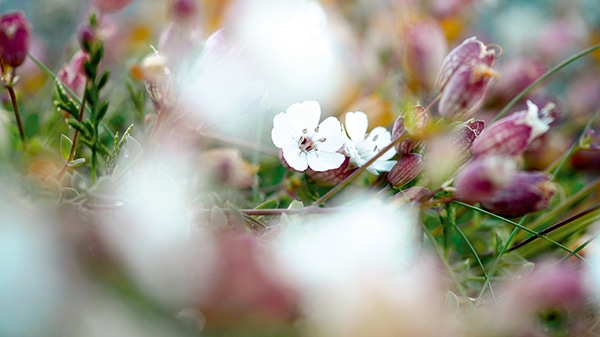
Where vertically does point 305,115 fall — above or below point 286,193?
above

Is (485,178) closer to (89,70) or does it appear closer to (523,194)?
(523,194)

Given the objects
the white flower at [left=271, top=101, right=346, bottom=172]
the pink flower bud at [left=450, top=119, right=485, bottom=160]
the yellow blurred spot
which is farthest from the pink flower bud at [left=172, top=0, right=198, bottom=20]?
the yellow blurred spot

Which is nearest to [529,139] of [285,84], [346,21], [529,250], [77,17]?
[529,250]

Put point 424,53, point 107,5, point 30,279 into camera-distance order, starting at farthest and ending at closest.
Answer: point 424,53
point 107,5
point 30,279

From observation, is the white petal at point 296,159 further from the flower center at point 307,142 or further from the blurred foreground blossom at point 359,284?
the blurred foreground blossom at point 359,284

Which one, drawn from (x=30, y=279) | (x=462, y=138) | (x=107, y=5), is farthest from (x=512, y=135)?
(x=107, y=5)

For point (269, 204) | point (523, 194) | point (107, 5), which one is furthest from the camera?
point (107, 5)
